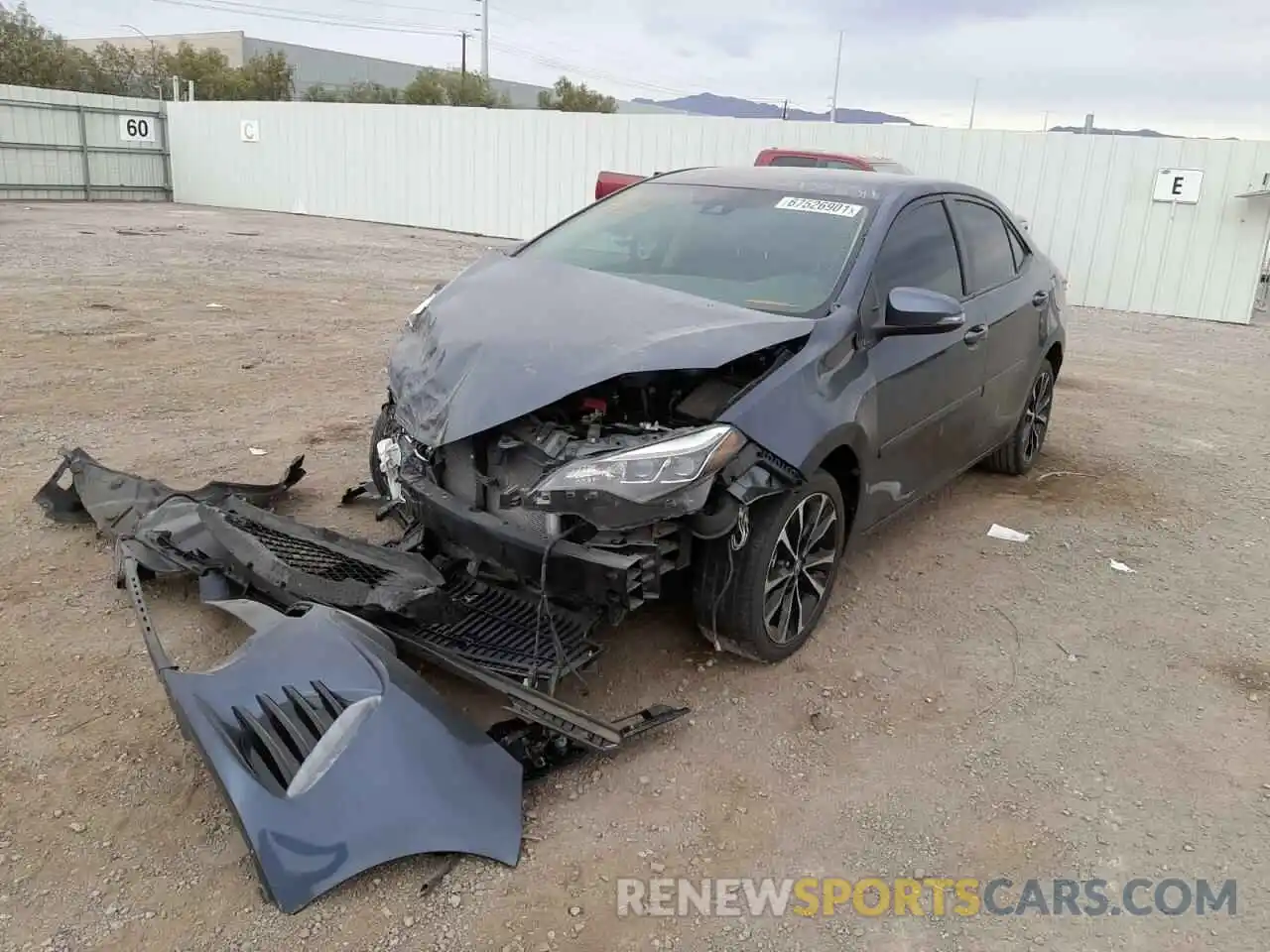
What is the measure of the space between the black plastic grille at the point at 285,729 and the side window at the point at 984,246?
3487 millimetres

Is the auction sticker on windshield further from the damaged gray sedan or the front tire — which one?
the front tire

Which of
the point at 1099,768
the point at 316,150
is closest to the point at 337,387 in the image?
the point at 1099,768

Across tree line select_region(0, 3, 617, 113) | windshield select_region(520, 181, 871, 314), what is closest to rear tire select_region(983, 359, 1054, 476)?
windshield select_region(520, 181, 871, 314)

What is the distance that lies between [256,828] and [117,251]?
555 inches

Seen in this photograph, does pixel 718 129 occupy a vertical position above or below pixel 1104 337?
above

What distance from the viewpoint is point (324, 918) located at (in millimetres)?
2369

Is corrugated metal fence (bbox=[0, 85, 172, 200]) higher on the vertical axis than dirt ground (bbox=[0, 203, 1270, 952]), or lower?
higher

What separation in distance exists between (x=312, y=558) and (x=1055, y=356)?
4549mm

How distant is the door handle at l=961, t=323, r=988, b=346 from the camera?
448 cm

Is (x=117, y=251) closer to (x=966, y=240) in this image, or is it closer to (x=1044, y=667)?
(x=966, y=240)

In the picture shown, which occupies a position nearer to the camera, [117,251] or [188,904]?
[188,904]

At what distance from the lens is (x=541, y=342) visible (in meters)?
3.32

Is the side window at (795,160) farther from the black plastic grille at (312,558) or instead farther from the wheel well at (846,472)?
the black plastic grille at (312,558)

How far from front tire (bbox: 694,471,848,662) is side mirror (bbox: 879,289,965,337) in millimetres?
669
